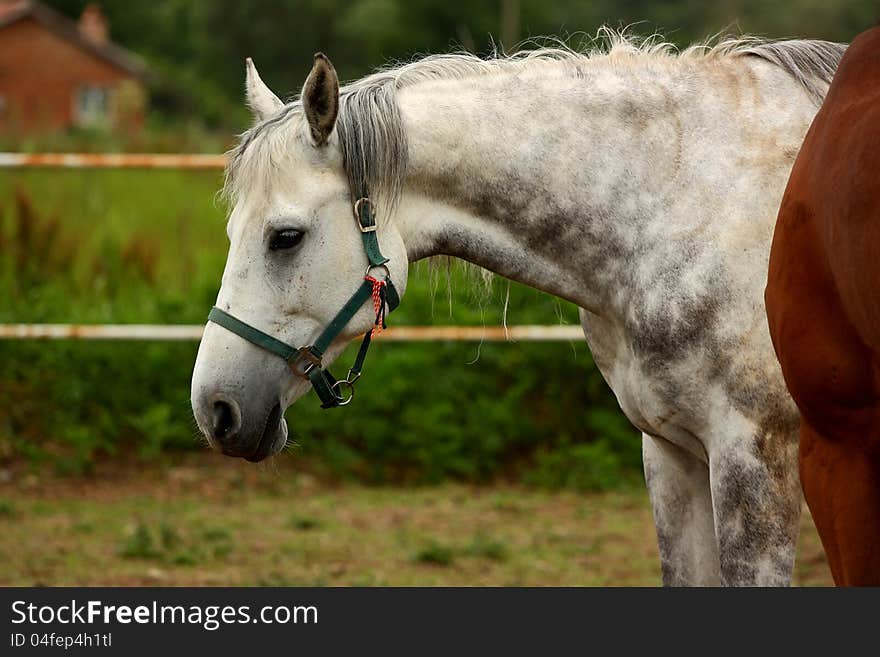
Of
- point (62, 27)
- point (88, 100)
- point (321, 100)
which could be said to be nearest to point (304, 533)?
point (321, 100)

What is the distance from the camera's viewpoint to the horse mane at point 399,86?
101 inches

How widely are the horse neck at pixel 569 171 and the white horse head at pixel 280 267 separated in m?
0.18

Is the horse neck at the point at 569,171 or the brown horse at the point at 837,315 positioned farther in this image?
the horse neck at the point at 569,171

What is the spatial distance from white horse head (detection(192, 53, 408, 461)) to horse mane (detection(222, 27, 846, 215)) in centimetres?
2

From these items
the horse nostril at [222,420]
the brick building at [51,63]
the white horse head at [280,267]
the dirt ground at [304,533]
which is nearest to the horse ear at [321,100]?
the white horse head at [280,267]

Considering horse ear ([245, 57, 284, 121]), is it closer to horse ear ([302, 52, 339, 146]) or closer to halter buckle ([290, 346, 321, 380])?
horse ear ([302, 52, 339, 146])

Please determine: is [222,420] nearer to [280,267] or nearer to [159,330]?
[280,267]

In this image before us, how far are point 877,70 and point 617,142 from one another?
0.98m

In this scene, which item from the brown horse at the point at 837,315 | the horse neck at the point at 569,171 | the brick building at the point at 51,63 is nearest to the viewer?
the brown horse at the point at 837,315

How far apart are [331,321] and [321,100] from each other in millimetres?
483

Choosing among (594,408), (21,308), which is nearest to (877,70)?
(594,408)

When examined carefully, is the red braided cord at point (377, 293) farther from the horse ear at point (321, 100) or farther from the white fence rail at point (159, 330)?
the white fence rail at point (159, 330)
